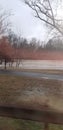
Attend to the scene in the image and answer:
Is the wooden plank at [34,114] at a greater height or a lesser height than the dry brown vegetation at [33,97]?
greater

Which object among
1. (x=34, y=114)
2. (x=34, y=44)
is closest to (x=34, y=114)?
(x=34, y=114)

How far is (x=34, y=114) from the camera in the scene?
6.07 m

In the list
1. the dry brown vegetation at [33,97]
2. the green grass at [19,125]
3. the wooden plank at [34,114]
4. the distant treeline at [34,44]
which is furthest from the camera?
the distant treeline at [34,44]

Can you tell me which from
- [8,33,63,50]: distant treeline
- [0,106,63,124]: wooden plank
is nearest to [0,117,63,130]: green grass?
[0,106,63,124]: wooden plank

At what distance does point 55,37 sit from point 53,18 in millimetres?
1932

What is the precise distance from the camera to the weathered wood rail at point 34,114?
19.5 ft

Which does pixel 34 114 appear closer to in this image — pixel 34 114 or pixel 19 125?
pixel 34 114

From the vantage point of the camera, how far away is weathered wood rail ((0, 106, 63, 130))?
5936 millimetres

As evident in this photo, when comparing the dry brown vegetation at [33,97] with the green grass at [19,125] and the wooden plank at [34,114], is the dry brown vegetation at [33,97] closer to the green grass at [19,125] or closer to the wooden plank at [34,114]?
the green grass at [19,125]

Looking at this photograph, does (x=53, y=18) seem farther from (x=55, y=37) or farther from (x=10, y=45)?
(x=10, y=45)

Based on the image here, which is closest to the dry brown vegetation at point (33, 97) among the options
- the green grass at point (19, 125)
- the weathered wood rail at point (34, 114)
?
the green grass at point (19, 125)

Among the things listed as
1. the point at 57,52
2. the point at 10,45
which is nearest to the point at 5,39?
the point at 10,45

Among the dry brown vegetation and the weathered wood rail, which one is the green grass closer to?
the dry brown vegetation

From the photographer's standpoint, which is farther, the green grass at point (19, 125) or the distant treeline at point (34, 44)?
the distant treeline at point (34, 44)
